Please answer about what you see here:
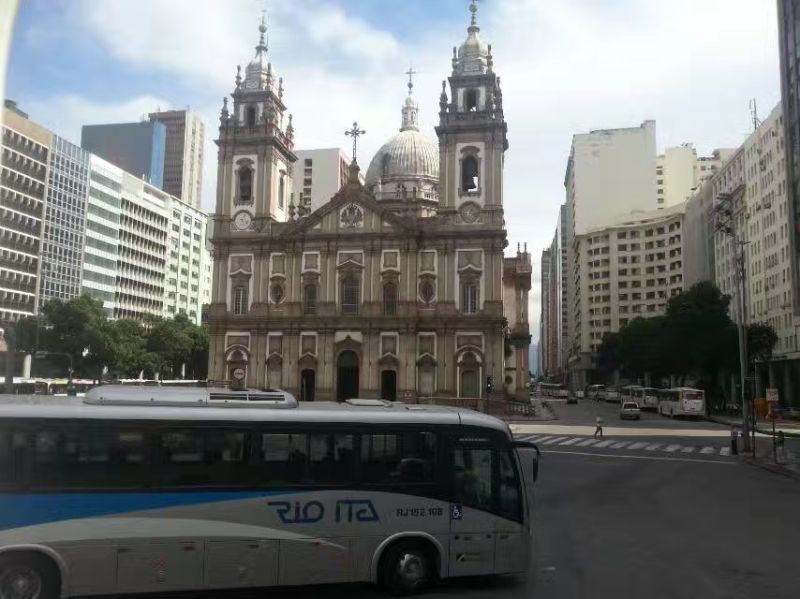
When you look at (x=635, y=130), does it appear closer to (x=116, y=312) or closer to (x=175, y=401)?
(x=116, y=312)

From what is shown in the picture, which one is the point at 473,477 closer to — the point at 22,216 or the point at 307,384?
the point at 307,384

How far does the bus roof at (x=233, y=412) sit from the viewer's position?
865cm

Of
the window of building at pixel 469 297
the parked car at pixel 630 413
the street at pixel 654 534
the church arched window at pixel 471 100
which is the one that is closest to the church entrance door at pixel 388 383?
the window of building at pixel 469 297

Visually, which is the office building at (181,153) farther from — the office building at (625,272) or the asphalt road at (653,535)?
the asphalt road at (653,535)

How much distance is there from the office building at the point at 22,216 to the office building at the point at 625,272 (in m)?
85.7

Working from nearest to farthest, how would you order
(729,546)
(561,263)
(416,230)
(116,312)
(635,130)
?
(729,546), (416,230), (116,312), (635,130), (561,263)

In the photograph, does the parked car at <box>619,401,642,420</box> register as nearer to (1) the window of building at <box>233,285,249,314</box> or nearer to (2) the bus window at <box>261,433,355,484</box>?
(1) the window of building at <box>233,285,249,314</box>

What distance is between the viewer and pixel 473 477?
9.76 m

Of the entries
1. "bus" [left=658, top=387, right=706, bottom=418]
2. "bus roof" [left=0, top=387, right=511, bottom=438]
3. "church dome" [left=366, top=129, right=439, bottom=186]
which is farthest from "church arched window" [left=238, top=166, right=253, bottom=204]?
"bus roof" [left=0, top=387, right=511, bottom=438]

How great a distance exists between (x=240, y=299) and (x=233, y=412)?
51339 millimetres

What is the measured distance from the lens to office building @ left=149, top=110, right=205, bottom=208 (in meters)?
138

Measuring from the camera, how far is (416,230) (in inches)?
2239

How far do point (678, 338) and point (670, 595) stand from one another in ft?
186

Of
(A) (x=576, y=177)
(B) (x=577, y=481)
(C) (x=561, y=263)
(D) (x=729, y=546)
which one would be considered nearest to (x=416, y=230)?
(B) (x=577, y=481)
